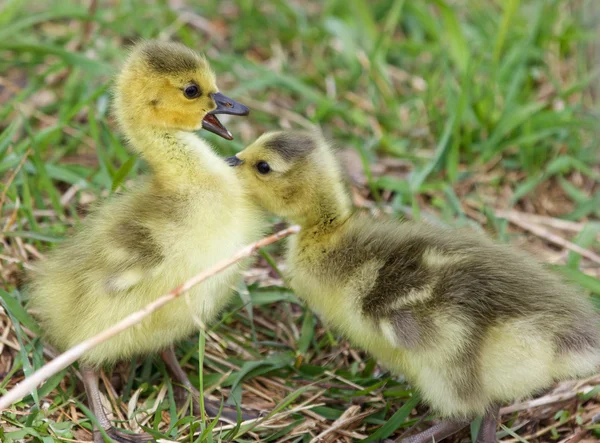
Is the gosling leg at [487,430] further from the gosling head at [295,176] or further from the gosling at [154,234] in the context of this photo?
the gosling at [154,234]

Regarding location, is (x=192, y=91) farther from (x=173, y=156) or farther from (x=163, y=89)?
(x=173, y=156)

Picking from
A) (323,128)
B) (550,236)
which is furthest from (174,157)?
(550,236)

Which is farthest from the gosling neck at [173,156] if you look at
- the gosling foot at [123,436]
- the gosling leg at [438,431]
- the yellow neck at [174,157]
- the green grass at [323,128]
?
the gosling leg at [438,431]

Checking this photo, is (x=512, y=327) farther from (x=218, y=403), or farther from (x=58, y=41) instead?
(x=58, y=41)

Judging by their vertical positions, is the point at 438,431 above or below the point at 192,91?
below

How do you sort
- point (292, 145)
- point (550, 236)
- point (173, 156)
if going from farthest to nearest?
1. point (550, 236)
2. point (292, 145)
3. point (173, 156)

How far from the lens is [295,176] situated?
101 inches

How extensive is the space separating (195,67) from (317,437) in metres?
1.12

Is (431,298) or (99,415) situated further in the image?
(99,415)

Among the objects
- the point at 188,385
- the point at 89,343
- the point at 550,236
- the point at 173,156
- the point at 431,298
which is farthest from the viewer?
the point at 550,236

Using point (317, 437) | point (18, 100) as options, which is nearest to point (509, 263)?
point (317, 437)

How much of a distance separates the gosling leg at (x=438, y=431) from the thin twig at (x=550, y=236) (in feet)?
3.14

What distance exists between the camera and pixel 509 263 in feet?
7.73

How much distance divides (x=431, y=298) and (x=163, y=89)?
0.95 metres
